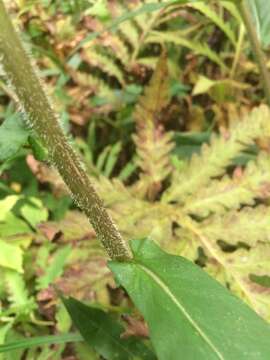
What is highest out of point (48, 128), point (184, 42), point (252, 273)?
point (48, 128)

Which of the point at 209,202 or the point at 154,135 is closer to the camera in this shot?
the point at 209,202

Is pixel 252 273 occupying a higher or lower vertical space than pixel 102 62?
lower

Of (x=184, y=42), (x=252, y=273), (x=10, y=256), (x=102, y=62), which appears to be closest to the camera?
(x=252, y=273)

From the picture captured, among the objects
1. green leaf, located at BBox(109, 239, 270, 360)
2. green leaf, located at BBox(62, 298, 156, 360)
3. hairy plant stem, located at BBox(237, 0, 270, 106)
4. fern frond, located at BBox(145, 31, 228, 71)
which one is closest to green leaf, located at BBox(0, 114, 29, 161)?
green leaf, located at BBox(109, 239, 270, 360)

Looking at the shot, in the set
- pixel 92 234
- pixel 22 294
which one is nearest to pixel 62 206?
pixel 92 234

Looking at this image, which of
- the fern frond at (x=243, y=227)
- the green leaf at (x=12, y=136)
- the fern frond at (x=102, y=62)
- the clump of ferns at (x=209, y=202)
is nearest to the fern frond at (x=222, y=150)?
the clump of ferns at (x=209, y=202)

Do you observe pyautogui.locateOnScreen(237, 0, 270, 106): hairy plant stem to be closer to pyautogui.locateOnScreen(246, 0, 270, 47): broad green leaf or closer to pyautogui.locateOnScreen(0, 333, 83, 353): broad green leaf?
pyautogui.locateOnScreen(246, 0, 270, 47): broad green leaf

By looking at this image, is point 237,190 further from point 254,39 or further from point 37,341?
point 37,341

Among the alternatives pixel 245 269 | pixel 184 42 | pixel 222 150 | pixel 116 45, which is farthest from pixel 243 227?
pixel 116 45
